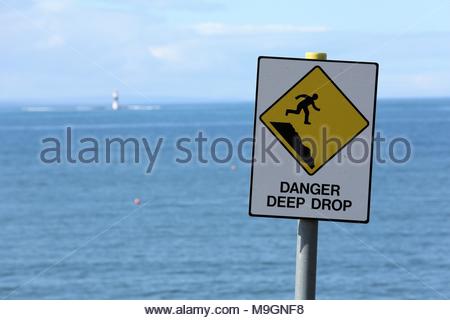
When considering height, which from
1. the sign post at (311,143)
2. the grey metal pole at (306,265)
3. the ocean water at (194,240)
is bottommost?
the ocean water at (194,240)

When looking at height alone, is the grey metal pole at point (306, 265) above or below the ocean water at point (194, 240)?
above

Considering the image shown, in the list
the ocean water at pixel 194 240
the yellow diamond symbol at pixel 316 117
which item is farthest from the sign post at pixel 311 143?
the ocean water at pixel 194 240

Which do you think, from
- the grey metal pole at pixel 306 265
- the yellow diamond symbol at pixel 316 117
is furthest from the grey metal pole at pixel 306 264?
the yellow diamond symbol at pixel 316 117

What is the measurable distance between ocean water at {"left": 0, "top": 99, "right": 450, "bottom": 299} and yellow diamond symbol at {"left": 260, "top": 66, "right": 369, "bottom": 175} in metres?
40.6

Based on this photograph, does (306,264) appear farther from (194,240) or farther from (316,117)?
(194,240)

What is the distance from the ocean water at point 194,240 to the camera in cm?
5369

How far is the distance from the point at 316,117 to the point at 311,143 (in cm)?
10

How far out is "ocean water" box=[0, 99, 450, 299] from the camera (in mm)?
53688

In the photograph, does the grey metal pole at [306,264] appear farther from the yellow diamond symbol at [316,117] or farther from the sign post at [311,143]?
the yellow diamond symbol at [316,117]

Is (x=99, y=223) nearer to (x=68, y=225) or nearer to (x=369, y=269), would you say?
(x=68, y=225)

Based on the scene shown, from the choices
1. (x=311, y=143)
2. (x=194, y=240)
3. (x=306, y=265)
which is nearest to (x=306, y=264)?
(x=306, y=265)

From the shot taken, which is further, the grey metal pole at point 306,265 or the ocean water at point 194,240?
the ocean water at point 194,240

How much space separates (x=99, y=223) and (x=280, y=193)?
A: 78520 millimetres

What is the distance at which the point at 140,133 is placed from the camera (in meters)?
169
